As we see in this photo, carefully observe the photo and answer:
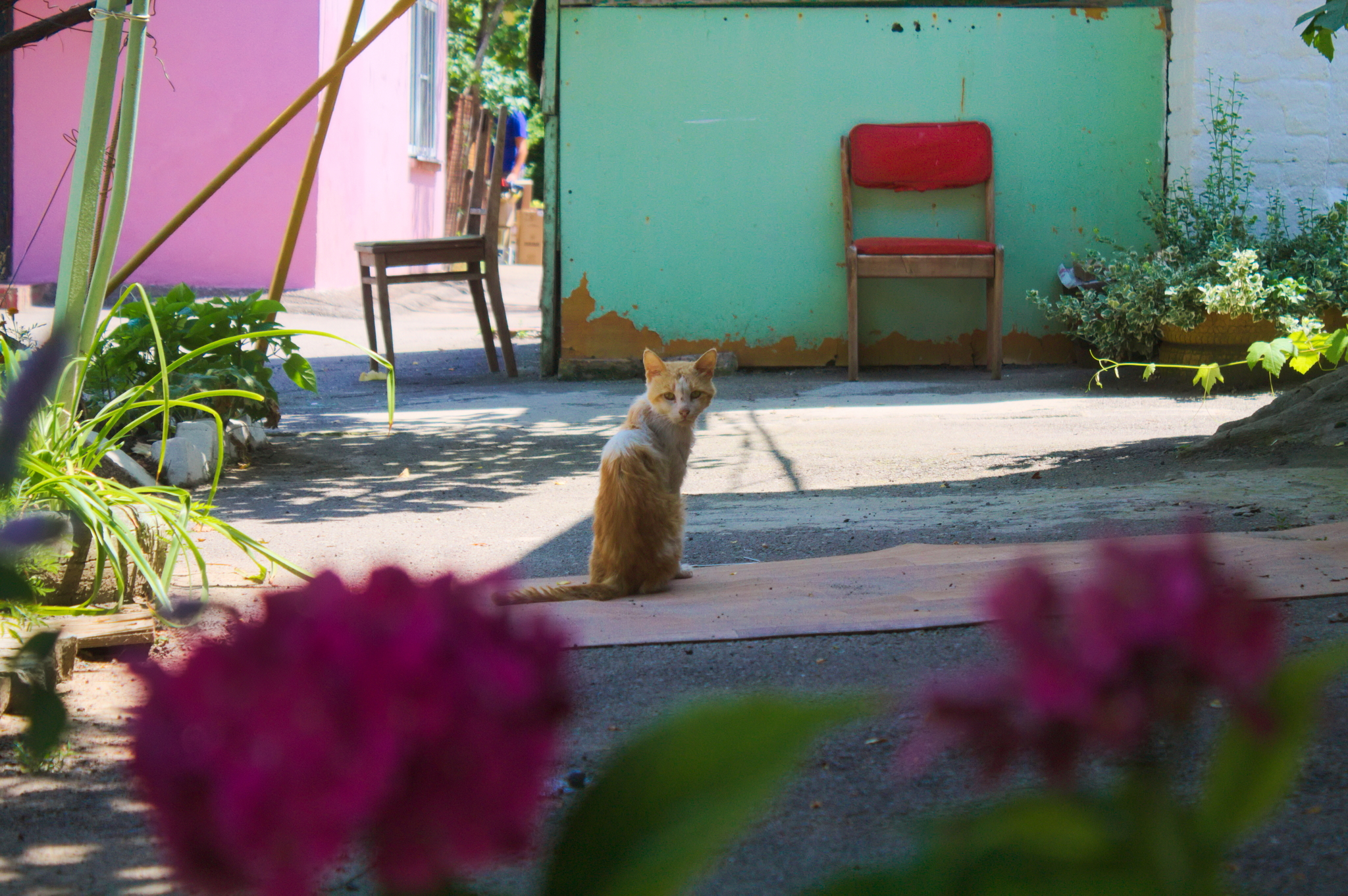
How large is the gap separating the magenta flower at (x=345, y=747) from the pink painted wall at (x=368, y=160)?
402 inches

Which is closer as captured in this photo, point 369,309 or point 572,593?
point 572,593

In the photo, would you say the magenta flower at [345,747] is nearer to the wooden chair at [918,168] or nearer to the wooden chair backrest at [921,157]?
the wooden chair at [918,168]

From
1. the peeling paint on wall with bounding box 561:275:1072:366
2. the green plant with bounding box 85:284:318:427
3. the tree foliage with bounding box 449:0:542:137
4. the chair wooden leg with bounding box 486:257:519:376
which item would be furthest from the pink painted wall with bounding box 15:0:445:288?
the tree foliage with bounding box 449:0:542:137

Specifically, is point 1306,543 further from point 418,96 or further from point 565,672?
point 418,96

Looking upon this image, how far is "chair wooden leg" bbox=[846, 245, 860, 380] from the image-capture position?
6562 millimetres

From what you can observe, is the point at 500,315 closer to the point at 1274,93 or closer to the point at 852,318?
the point at 852,318

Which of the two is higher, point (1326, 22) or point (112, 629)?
point (1326, 22)

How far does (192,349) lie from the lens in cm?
399

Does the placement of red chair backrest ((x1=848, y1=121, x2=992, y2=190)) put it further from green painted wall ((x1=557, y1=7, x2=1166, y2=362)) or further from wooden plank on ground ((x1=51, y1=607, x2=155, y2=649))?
wooden plank on ground ((x1=51, y1=607, x2=155, y2=649))

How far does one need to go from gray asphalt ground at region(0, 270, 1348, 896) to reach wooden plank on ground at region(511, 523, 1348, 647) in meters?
0.07

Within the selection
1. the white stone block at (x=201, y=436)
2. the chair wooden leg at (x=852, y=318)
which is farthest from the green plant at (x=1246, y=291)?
the white stone block at (x=201, y=436)

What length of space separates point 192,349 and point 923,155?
4.35 m

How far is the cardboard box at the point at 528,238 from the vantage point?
20.6 m

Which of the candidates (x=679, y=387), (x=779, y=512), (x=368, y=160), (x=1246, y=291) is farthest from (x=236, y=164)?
(x=368, y=160)
